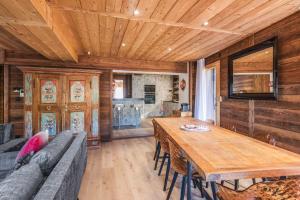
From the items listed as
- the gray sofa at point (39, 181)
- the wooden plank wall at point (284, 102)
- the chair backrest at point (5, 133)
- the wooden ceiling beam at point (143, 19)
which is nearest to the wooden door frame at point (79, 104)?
the chair backrest at point (5, 133)

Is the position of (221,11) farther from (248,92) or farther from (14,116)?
(14,116)

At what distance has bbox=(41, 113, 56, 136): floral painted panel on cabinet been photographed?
392 cm

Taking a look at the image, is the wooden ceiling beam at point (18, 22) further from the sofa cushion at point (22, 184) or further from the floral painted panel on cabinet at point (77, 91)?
the floral painted panel on cabinet at point (77, 91)

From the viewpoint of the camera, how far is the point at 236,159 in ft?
4.50

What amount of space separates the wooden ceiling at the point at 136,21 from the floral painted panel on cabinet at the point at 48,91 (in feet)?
2.41

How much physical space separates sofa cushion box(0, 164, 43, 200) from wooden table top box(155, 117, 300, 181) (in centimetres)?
112

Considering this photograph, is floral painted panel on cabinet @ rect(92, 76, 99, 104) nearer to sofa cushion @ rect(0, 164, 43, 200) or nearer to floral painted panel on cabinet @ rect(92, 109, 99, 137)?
floral painted panel on cabinet @ rect(92, 109, 99, 137)

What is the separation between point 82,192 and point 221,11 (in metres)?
2.96

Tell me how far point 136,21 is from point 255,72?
223cm

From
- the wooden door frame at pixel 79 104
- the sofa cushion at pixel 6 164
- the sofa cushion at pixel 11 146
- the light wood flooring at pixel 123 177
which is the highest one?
the wooden door frame at pixel 79 104

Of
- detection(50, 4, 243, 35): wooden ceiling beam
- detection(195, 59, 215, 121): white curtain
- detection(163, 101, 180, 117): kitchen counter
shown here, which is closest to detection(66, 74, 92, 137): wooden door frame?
detection(50, 4, 243, 35): wooden ceiling beam

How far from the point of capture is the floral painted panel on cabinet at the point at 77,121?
13.5 feet

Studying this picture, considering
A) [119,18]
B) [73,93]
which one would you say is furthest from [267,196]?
[73,93]

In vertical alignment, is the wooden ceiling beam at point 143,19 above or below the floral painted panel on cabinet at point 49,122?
above
